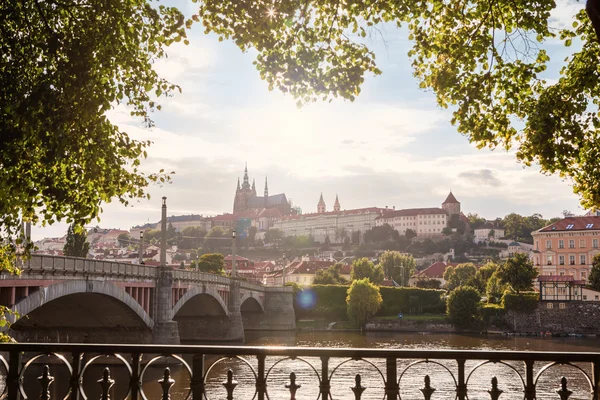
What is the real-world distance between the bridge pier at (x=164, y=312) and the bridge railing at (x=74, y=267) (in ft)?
8.25

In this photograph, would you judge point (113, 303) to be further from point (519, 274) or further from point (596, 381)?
point (519, 274)

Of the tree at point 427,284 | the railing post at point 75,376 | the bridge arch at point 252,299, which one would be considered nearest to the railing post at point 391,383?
the railing post at point 75,376

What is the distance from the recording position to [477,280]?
90438 mm

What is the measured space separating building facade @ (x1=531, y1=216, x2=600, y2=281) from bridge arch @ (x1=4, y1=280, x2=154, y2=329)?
65.7 m

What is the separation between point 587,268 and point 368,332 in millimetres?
35377

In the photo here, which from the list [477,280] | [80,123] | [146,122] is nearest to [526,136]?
[146,122]

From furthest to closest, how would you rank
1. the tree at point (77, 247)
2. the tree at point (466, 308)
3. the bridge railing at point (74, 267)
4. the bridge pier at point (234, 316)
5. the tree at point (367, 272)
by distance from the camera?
the tree at point (367, 272) < the tree at point (466, 308) < the tree at point (77, 247) < the bridge pier at point (234, 316) < the bridge railing at point (74, 267)

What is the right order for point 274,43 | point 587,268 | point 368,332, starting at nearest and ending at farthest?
point 274,43
point 368,332
point 587,268

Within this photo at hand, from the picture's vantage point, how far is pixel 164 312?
3941 centimetres

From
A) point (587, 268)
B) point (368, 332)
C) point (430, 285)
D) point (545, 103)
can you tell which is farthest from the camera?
point (430, 285)

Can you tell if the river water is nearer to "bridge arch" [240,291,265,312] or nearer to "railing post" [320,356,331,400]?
"railing post" [320,356,331,400]

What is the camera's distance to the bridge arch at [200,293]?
138 ft

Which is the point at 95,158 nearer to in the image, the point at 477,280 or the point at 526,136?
the point at 526,136

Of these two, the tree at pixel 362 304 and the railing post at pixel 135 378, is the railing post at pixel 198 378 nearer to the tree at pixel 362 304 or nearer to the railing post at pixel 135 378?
the railing post at pixel 135 378
